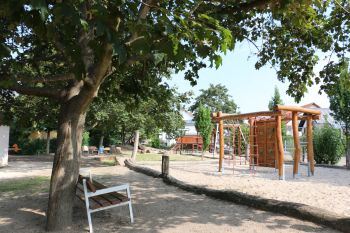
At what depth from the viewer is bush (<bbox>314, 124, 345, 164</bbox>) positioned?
1961 centimetres

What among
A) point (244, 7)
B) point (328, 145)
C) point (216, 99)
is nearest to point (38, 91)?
point (244, 7)

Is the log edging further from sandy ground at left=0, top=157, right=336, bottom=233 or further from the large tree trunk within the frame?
the large tree trunk

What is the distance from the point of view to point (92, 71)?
5.43m

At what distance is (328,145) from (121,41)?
19.2 m

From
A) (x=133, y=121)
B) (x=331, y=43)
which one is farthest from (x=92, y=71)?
(x=133, y=121)

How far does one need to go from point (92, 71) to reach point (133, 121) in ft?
50.7

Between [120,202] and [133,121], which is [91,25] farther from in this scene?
[133,121]

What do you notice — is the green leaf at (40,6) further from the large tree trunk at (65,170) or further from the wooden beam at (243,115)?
the wooden beam at (243,115)

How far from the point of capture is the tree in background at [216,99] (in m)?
66.2

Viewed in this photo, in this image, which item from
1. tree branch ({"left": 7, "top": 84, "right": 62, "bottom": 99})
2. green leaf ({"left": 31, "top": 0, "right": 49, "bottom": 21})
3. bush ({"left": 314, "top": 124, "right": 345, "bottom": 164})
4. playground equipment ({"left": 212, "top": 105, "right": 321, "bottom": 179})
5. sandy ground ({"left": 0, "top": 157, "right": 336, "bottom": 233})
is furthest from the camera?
bush ({"left": 314, "top": 124, "right": 345, "bottom": 164})

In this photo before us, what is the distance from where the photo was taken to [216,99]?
66.9 m

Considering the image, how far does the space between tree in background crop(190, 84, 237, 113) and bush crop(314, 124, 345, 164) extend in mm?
45545

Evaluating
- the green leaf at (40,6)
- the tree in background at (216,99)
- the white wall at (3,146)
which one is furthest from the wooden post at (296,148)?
the tree in background at (216,99)

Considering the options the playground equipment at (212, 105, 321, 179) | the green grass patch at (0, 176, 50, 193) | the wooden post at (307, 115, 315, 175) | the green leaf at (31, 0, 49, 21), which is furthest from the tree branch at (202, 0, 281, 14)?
the wooden post at (307, 115, 315, 175)
